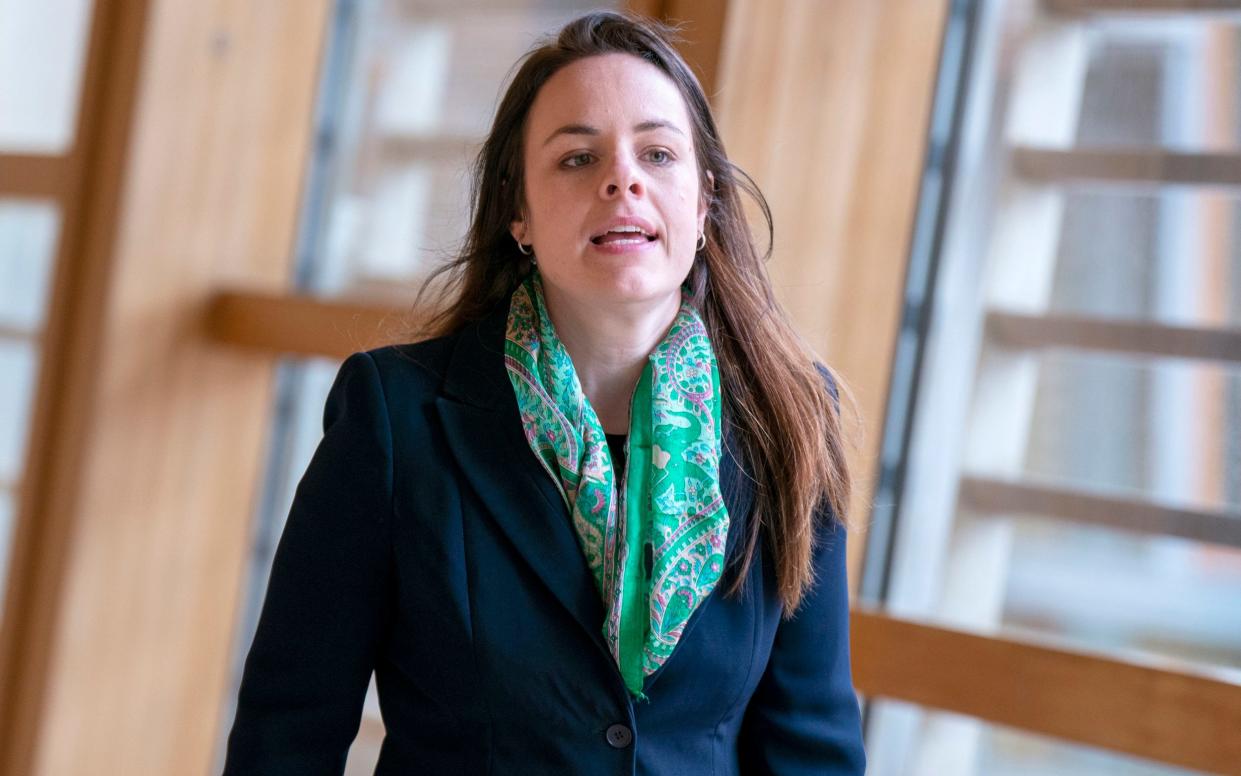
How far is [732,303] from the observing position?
1.89 meters

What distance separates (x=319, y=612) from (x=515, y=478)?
0.29 metres

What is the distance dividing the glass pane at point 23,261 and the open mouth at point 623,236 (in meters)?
2.06

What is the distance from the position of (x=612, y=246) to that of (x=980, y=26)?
1.13 metres

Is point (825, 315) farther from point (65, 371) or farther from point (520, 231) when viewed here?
point (65, 371)

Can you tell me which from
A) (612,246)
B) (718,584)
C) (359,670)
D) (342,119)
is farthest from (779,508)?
(342,119)

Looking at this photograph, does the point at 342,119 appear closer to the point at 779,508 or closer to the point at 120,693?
the point at 120,693

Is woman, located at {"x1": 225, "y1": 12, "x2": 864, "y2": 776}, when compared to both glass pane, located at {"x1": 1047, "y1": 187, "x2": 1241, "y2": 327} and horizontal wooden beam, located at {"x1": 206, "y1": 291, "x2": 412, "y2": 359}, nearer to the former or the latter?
horizontal wooden beam, located at {"x1": 206, "y1": 291, "x2": 412, "y2": 359}

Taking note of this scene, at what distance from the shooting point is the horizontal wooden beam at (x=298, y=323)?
249cm

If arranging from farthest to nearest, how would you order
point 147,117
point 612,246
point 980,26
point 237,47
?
point 237,47
point 147,117
point 980,26
point 612,246

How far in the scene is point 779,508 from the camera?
1772 millimetres

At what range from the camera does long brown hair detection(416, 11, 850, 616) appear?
1.77 meters

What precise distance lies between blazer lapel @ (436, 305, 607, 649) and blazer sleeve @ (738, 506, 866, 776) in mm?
285

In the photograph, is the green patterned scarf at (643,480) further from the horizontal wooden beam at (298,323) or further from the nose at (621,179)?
the horizontal wooden beam at (298,323)

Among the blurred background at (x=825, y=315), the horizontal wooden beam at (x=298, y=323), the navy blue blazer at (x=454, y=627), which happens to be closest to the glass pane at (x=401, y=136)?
the blurred background at (x=825, y=315)
